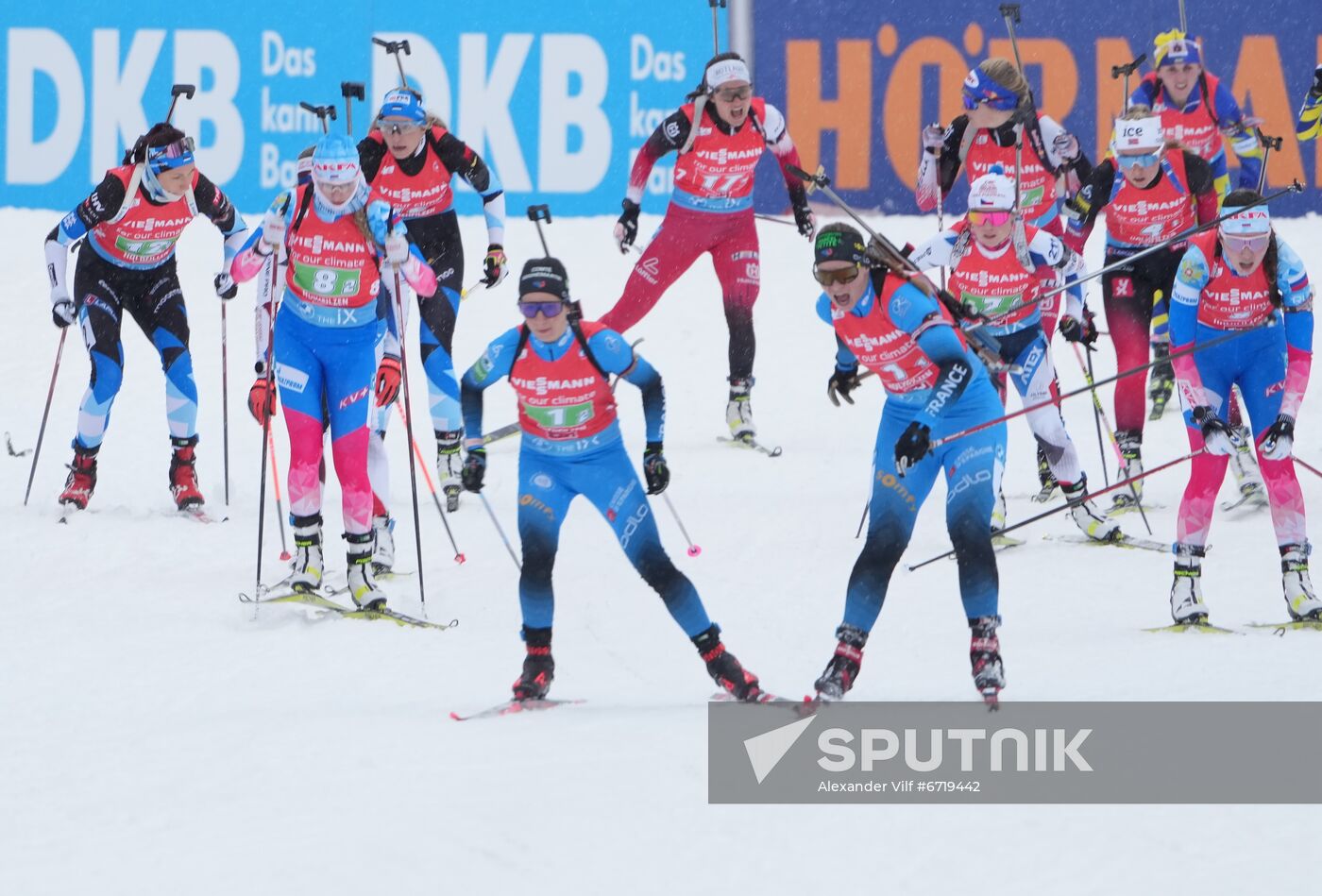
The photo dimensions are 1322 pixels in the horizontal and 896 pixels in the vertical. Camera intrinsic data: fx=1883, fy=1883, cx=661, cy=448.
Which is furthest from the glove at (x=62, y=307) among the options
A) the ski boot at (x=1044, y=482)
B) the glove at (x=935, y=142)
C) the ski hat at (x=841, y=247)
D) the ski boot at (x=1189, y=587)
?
the ski boot at (x=1189, y=587)

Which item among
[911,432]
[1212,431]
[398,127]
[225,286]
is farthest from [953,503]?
[398,127]

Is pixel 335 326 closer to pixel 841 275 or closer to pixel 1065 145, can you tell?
pixel 841 275

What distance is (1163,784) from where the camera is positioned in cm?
562

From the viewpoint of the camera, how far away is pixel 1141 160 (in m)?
9.88

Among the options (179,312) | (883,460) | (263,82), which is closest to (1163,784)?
(883,460)

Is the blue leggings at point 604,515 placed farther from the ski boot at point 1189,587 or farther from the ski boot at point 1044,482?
the ski boot at point 1044,482

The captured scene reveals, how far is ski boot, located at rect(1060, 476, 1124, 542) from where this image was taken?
372 inches

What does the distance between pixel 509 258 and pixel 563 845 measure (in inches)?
380

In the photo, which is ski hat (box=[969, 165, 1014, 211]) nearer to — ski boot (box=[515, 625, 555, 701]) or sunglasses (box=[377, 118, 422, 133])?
sunglasses (box=[377, 118, 422, 133])

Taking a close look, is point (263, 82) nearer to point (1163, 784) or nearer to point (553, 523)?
point (553, 523)

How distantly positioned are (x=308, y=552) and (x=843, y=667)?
2927mm

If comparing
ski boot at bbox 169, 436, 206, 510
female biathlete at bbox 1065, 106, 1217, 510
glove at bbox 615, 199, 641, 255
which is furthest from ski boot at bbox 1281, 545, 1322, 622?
ski boot at bbox 169, 436, 206, 510

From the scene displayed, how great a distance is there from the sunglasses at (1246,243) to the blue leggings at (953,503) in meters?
1.72

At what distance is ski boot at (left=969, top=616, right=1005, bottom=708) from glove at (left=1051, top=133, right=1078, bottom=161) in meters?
4.83
